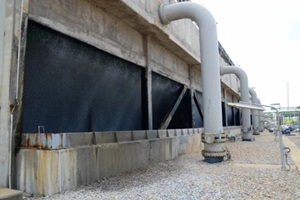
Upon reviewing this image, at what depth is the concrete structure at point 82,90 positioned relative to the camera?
468 cm

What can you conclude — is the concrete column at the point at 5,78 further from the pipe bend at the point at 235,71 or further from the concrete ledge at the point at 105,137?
the pipe bend at the point at 235,71

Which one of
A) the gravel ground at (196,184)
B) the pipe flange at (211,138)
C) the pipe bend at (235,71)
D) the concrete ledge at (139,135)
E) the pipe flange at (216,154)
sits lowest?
the gravel ground at (196,184)

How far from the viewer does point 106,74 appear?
25.3 feet

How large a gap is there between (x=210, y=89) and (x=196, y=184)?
3805mm

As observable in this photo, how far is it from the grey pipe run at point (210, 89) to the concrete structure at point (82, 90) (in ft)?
4.79

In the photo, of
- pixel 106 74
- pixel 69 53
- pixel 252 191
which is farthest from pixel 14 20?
pixel 252 191

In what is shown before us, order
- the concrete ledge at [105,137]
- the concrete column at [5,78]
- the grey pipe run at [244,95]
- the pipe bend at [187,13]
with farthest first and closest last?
the grey pipe run at [244,95] < the pipe bend at [187,13] < the concrete ledge at [105,137] < the concrete column at [5,78]

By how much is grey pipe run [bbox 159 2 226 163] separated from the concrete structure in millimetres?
1461

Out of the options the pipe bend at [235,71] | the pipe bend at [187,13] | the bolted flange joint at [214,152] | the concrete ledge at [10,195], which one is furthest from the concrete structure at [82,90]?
the pipe bend at [235,71]

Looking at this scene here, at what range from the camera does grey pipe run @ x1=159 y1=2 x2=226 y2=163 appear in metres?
8.38

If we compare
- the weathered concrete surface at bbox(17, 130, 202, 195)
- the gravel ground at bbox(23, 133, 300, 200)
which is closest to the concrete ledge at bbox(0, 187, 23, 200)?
the gravel ground at bbox(23, 133, 300, 200)

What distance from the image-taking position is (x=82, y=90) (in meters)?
6.79

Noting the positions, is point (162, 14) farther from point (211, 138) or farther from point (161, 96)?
point (211, 138)

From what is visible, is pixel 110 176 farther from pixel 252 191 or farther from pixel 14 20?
pixel 14 20
